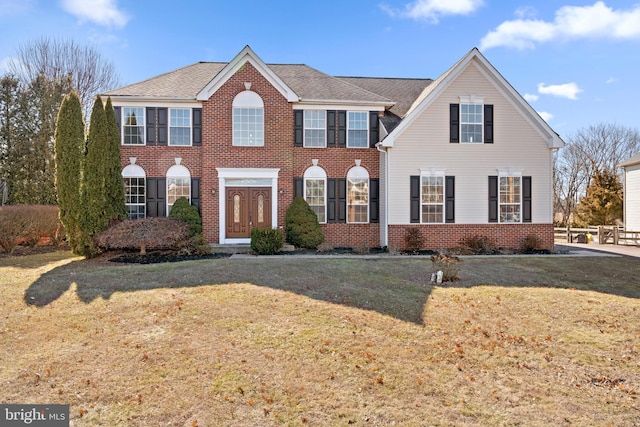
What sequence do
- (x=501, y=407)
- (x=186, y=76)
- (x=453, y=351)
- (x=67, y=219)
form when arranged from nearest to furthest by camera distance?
(x=501, y=407) < (x=453, y=351) < (x=67, y=219) < (x=186, y=76)

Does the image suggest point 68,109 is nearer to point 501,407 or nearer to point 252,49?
point 252,49

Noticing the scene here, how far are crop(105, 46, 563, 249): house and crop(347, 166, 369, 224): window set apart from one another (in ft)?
1.40

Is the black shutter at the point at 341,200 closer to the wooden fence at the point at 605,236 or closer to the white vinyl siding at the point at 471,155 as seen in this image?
the white vinyl siding at the point at 471,155

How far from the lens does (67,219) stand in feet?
43.3

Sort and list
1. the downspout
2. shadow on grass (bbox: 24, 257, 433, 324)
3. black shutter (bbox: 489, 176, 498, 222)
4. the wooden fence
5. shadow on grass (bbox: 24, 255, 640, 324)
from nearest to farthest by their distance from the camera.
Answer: shadow on grass (bbox: 24, 257, 433, 324) < shadow on grass (bbox: 24, 255, 640, 324) < the downspout < black shutter (bbox: 489, 176, 498, 222) < the wooden fence

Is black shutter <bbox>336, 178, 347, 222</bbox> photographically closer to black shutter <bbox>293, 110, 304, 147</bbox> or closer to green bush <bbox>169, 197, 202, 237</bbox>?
black shutter <bbox>293, 110, 304, 147</bbox>

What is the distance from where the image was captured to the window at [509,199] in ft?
51.5

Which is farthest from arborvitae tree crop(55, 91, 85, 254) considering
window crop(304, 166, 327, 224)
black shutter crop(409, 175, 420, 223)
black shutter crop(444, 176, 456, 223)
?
black shutter crop(444, 176, 456, 223)

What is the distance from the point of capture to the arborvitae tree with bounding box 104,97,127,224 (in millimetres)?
13570

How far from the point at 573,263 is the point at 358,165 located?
835 cm

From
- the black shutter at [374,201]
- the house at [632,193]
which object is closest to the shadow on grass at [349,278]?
the black shutter at [374,201]

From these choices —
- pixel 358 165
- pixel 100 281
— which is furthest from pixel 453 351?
pixel 358 165

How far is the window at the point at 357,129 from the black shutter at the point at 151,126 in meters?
7.82

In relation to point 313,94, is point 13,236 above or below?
below
